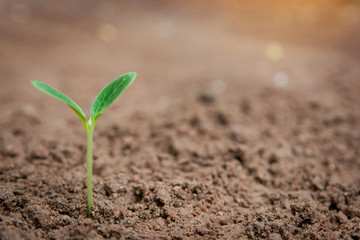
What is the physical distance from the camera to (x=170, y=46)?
13.0 ft

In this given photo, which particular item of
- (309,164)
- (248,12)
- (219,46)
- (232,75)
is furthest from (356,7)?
(309,164)

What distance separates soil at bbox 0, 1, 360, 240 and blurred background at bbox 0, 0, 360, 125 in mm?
28

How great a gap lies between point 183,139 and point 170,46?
2.36 meters

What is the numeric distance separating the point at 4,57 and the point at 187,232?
332 cm

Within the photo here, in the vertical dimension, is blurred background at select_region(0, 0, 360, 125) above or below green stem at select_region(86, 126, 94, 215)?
above

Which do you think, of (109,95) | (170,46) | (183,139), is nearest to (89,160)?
(109,95)

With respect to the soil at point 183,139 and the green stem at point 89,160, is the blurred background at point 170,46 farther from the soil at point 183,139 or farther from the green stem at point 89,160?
the green stem at point 89,160

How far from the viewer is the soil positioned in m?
1.29

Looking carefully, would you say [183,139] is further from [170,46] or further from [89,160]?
[170,46]

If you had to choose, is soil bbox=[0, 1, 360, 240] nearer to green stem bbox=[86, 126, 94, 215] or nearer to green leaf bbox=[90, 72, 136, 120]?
green stem bbox=[86, 126, 94, 215]

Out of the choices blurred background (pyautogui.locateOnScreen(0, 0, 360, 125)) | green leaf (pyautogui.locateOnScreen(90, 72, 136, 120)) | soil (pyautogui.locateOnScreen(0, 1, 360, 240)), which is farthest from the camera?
blurred background (pyautogui.locateOnScreen(0, 0, 360, 125))

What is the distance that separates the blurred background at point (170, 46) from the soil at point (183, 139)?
0.09ft

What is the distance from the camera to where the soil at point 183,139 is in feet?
4.24

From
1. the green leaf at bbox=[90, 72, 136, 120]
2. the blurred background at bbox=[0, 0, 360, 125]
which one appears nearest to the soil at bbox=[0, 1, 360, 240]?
the blurred background at bbox=[0, 0, 360, 125]
